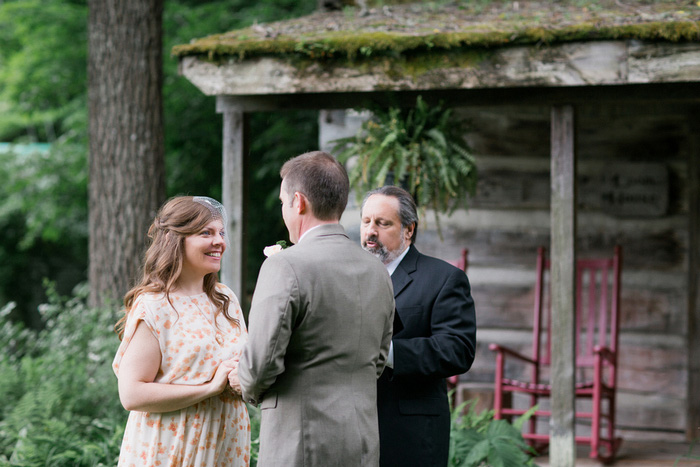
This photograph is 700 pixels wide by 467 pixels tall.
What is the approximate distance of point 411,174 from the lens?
4781mm

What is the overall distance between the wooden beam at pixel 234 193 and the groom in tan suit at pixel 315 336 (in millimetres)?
2813

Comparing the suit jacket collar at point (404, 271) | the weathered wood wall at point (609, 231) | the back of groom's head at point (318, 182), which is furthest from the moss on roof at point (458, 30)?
the back of groom's head at point (318, 182)

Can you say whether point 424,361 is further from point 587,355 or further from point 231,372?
point 587,355

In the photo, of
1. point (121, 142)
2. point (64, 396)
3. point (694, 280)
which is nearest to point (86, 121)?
point (121, 142)

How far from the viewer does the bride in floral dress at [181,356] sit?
2.55m

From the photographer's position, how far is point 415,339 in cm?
286

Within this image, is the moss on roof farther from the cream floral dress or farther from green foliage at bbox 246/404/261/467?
the cream floral dress

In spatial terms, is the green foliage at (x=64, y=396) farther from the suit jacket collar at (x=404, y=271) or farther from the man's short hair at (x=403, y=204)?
the man's short hair at (x=403, y=204)

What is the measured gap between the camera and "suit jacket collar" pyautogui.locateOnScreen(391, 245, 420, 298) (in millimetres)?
3047

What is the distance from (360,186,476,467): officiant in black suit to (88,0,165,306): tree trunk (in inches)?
139

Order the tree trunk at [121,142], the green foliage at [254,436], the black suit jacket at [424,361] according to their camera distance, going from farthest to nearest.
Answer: the tree trunk at [121,142], the green foliage at [254,436], the black suit jacket at [424,361]

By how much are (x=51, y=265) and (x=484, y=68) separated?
1059 centimetres

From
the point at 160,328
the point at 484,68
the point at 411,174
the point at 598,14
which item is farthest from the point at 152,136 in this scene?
the point at 160,328

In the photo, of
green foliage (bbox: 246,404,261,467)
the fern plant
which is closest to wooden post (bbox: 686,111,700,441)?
the fern plant
